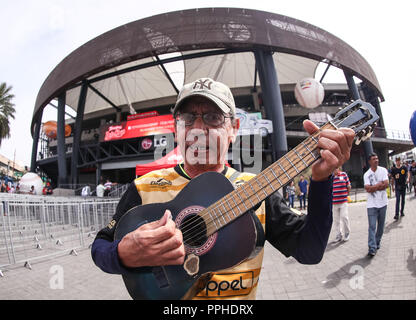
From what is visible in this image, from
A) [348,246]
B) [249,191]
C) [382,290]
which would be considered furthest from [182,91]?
[348,246]

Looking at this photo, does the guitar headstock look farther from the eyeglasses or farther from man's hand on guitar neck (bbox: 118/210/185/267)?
man's hand on guitar neck (bbox: 118/210/185/267)

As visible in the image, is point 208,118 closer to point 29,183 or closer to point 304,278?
point 304,278

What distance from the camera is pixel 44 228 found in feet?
21.5

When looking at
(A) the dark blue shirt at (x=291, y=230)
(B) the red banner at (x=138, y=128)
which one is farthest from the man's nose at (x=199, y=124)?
(B) the red banner at (x=138, y=128)

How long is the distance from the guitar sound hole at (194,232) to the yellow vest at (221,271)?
20 centimetres

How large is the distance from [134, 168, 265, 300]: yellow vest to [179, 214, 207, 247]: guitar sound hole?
201 mm

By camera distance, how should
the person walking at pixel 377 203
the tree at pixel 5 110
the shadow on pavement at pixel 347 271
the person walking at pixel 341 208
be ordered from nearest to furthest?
1. the shadow on pavement at pixel 347 271
2. the person walking at pixel 377 203
3. the person walking at pixel 341 208
4. the tree at pixel 5 110

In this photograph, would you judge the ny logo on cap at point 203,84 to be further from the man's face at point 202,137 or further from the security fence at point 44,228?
the security fence at point 44,228

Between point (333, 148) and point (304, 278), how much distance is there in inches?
129

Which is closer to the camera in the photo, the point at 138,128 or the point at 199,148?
the point at 199,148

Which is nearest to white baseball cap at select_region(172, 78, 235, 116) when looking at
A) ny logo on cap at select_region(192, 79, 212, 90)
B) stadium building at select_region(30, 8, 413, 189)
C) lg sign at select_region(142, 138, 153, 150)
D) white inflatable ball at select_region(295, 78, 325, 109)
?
ny logo on cap at select_region(192, 79, 212, 90)

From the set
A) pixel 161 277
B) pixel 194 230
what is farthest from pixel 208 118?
pixel 161 277

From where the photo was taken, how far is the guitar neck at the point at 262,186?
115 centimetres

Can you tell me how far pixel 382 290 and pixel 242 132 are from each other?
14.0 meters
